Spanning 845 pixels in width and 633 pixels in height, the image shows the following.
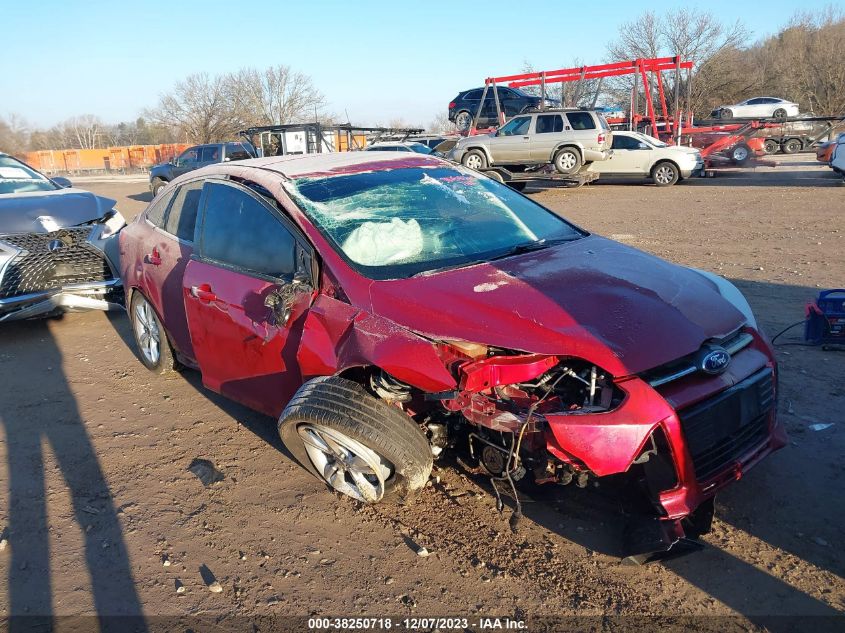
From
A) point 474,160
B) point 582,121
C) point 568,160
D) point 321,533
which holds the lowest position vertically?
point 321,533

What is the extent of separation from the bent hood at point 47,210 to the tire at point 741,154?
1959 cm

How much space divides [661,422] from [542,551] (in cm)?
85

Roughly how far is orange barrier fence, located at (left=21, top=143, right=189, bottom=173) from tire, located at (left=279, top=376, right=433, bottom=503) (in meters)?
49.2

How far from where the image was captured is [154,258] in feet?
15.4

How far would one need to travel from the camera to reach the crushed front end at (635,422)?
8.18 ft

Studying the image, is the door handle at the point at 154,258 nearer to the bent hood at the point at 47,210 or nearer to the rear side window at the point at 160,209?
the rear side window at the point at 160,209

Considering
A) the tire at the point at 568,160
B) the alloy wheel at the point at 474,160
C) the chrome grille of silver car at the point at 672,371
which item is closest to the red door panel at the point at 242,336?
the chrome grille of silver car at the point at 672,371

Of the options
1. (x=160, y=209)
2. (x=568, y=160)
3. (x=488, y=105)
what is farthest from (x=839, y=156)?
(x=160, y=209)

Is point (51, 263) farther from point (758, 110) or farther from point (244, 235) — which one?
point (758, 110)

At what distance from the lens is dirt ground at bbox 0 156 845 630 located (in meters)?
2.62

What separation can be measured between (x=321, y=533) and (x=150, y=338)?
112 inches

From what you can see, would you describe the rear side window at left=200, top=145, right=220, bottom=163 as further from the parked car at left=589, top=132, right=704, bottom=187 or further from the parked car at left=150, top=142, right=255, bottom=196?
the parked car at left=589, top=132, right=704, bottom=187

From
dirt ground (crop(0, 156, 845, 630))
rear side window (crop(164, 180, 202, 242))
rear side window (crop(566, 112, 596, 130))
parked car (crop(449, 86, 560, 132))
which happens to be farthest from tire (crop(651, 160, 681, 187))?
rear side window (crop(164, 180, 202, 242))

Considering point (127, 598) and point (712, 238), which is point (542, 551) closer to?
point (127, 598)
